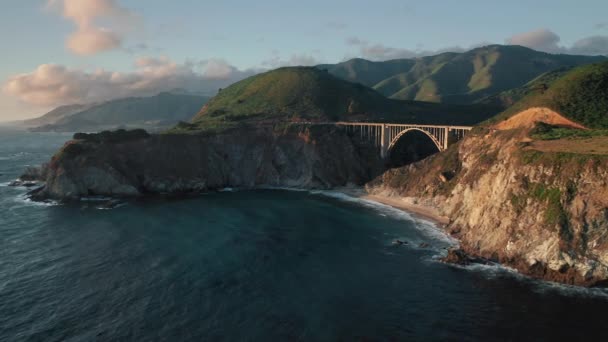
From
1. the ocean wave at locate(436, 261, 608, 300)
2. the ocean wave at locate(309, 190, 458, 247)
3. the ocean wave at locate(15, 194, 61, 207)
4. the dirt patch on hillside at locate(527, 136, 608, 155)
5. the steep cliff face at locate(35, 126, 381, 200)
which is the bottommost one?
the ocean wave at locate(436, 261, 608, 300)

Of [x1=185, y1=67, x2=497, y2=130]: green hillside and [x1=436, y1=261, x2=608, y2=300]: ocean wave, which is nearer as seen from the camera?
[x1=436, y1=261, x2=608, y2=300]: ocean wave

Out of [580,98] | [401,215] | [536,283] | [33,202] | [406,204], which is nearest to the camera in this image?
[536,283]

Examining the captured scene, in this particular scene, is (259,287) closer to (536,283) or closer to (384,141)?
(536,283)

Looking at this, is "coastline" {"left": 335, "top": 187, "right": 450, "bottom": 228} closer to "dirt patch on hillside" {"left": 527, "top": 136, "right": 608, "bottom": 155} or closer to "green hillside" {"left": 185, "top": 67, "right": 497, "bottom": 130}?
"dirt patch on hillside" {"left": 527, "top": 136, "right": 608, "bottom": 155}

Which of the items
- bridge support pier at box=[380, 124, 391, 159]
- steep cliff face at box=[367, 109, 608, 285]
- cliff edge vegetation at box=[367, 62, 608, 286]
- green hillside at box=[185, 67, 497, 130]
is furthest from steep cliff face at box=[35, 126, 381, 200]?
steep cliff face at box=[367, 109, 608, 285]

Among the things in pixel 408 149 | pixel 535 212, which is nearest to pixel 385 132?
pixel 408 149

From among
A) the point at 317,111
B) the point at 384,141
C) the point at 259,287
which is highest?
the point at 317,111

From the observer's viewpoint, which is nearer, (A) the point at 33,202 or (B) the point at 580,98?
(B) the point at 580,98
